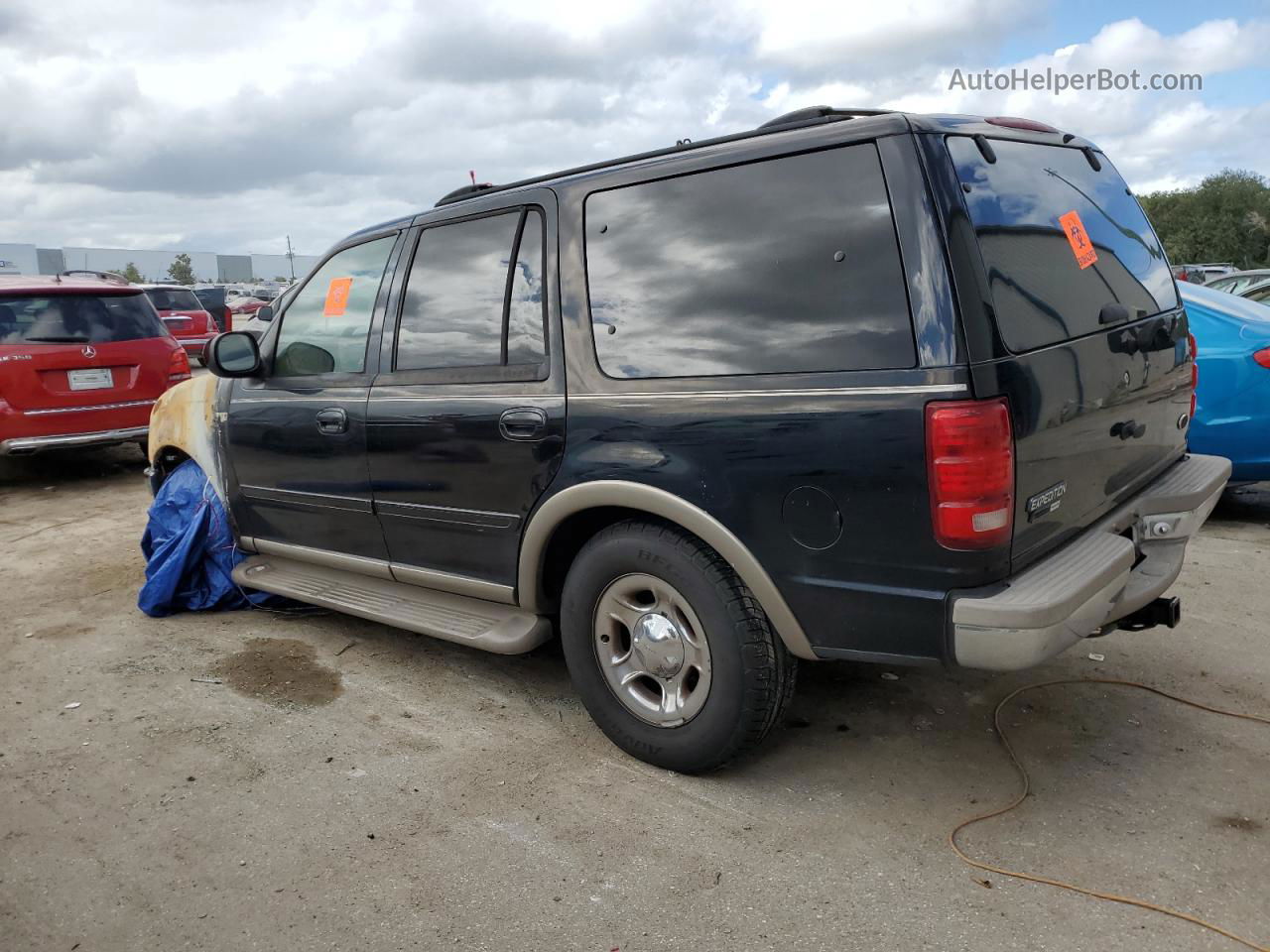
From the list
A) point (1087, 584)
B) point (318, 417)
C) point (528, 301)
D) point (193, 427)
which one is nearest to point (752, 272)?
point (528, 301)

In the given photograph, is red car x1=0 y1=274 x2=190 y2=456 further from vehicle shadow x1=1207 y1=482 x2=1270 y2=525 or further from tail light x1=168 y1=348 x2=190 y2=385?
vehicle shadow x1=1207 y1=482 x2=1270 y2=525

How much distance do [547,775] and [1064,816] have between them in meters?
1.56

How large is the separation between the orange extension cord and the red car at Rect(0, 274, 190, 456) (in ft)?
23.4

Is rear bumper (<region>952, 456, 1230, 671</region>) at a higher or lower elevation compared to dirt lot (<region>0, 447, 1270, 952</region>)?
higher

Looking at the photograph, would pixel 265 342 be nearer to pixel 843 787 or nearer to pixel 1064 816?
pixel 843 787

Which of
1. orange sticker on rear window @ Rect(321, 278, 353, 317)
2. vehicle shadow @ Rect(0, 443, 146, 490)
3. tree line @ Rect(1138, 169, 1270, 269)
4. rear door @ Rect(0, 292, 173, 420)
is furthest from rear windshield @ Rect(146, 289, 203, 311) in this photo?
tree line @ Rect(1138, 169, 1270, 269)

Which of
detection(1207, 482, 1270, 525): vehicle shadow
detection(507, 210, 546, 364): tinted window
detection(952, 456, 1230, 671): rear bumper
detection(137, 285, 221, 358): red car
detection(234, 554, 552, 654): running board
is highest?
detection(137, 285, 221, 358): red car

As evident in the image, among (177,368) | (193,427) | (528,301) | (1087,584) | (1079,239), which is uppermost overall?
(1079,239)

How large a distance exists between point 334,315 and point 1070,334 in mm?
2818

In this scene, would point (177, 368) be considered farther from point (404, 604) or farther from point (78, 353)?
point (404, 604)

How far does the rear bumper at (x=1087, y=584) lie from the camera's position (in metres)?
2.48

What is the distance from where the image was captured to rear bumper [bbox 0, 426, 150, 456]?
760 cm

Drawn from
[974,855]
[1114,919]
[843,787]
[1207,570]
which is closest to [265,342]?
[843,787]

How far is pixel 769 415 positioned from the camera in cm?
273
